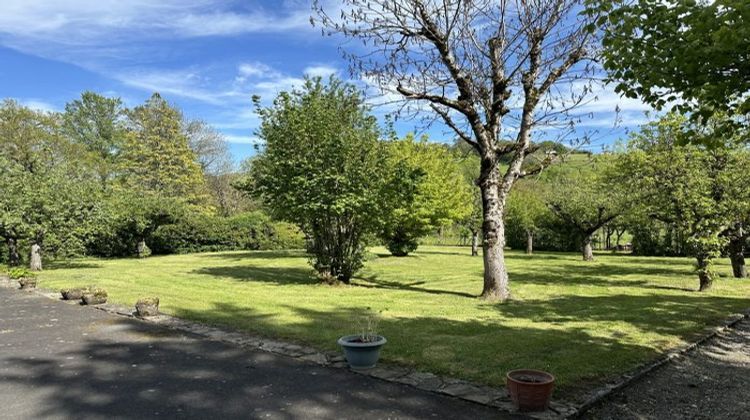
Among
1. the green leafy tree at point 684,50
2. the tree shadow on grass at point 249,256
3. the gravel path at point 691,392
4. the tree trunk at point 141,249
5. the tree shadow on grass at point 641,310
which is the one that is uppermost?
the green leafy tree at point 684,50

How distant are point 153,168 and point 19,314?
28736 millimetres

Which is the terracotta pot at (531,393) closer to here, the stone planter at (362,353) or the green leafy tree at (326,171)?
the stone planter at (362,353)

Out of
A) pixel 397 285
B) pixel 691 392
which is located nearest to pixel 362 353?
pixel 691 392

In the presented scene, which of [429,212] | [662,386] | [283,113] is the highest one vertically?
[283,113]

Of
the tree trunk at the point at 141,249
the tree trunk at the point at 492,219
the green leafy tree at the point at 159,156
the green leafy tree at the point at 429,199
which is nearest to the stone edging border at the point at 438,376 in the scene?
the tree trunk at the point at 492,219

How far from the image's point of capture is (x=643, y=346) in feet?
22.5

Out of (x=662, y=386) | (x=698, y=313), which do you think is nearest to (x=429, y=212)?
(x=698, y=313)

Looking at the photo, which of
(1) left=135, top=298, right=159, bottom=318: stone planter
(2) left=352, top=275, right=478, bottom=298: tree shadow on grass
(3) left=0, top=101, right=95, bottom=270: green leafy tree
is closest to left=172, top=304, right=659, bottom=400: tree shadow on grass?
(1) left=135, top=298, right=159, bottom=318: stone planter

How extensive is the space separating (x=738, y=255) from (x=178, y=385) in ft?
56.7

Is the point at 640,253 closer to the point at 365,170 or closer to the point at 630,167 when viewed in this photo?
the point at 630,167

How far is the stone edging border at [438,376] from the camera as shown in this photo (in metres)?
4.48

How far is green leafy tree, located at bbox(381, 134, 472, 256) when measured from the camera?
24.4 metres

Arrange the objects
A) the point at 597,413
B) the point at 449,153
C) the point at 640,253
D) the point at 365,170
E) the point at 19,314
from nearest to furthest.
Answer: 1. the point at 597,413
2. the point at 19,314
3. the point at 365,170
4. the point at 449,153
5. the point at 640,253

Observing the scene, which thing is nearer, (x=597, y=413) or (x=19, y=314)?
(x=597, y=413)
